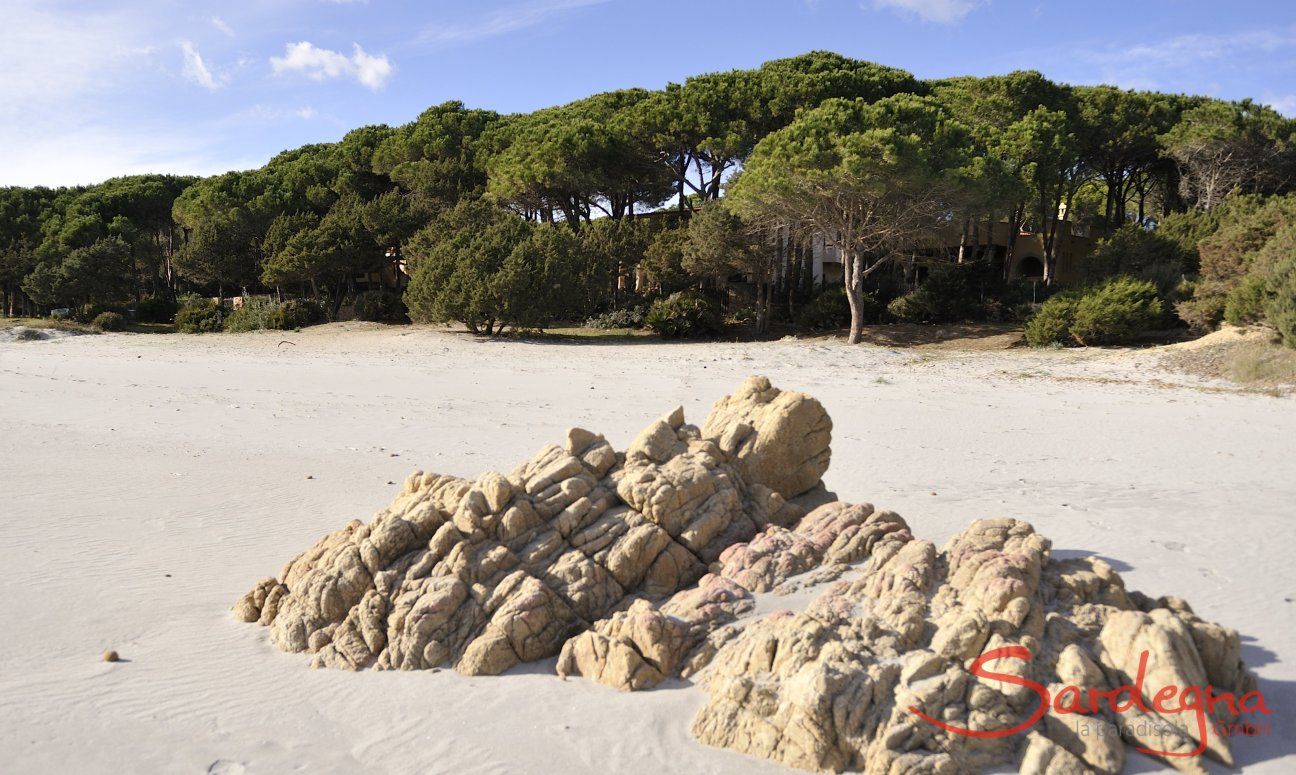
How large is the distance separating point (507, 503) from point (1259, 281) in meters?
22.8

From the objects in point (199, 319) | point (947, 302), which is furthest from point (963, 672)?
point (199, 319)

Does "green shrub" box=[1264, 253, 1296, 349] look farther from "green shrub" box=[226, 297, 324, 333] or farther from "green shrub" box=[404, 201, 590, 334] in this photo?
"green shrub" box=[226, 297, 324, 333]

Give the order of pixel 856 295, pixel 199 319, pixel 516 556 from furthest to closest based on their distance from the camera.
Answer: pixel 199 319 → pixel 856 295 → pixel 516 556

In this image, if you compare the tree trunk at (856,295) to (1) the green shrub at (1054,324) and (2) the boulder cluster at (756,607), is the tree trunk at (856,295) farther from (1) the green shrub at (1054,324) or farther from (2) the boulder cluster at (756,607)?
(2) the boulder cluster at (756,607)

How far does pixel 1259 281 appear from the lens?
883 inches

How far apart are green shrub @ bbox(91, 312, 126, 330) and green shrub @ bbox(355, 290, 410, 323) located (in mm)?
10246

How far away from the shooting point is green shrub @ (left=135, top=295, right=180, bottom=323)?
41969 millimetres

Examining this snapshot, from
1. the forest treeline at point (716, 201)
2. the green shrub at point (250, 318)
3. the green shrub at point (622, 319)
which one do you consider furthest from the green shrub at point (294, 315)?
the green shrub at point (622, 319)

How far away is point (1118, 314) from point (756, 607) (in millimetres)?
23164

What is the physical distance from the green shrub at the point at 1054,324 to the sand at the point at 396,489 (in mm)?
2573

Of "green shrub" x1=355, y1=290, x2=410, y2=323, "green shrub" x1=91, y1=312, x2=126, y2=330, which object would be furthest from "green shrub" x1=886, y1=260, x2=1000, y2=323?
"green shrub" x1=91, y1=312, x2=126, y2=330

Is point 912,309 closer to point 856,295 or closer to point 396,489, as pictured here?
point 856,295

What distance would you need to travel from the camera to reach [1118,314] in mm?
25625

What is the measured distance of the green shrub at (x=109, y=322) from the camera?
36906 millimetres
